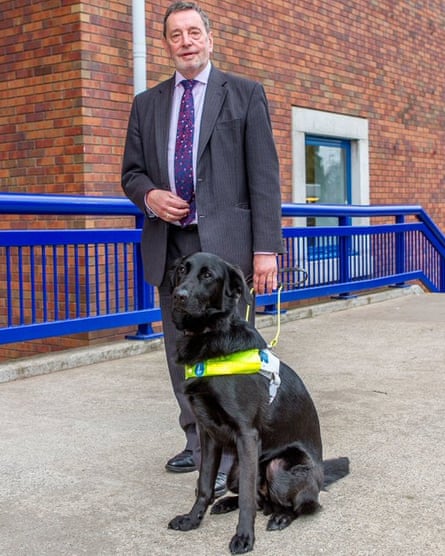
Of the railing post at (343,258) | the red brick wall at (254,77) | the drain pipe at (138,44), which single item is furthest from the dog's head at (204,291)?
the railing post at (343,258)

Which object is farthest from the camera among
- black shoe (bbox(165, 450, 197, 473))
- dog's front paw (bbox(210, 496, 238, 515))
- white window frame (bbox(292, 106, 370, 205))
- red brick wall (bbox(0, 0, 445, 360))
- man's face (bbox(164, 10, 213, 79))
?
white window frame (bbox(292, 106, 370, 205))

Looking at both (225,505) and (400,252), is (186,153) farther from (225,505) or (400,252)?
(400,252)

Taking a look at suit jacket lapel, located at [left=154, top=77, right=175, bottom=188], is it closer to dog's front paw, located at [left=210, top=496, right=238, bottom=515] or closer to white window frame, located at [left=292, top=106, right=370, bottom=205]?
dog's front paw, located at [left=210, top=496, right=238, bottom=515]

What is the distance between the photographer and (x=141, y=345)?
659cm

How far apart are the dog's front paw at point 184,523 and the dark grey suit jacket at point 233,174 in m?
1.04

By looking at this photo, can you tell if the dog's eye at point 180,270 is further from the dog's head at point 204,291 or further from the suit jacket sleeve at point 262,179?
the suit jacket sleeve at point 262,179

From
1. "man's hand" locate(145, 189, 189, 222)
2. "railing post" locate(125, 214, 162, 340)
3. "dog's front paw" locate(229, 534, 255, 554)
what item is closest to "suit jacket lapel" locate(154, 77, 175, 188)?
"man's hand" locate(145, 189, 189, 222)

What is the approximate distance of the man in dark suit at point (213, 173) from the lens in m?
3.47

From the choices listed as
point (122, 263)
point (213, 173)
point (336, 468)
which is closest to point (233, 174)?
point (213, 173)

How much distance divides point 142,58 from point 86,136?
85 centimetres

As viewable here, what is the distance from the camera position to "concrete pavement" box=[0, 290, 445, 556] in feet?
9.91

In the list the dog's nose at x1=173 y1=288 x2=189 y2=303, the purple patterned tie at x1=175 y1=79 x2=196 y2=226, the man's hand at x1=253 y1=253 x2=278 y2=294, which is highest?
the purple patterned tie at x1=175 y1=79 x2=196 y2=226

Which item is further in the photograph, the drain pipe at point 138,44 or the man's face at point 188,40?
the drain pipe at point 138,44

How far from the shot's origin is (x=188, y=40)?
3453 mm
